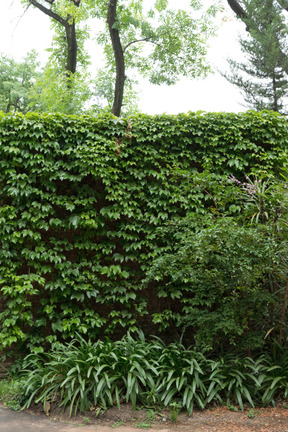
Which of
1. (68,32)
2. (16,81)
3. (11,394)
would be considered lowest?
(11,394)

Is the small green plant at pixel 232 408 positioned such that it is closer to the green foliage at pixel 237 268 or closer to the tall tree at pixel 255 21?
the green foliage at pixel 237 268

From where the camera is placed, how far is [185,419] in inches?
160

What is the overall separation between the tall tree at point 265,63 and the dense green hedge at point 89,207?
22.3ft

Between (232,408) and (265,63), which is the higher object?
(265,63)

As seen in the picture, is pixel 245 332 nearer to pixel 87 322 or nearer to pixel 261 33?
pixel 87 322

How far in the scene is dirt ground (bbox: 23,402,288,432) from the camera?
12.7 feet

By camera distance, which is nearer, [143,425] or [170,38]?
[143,425]

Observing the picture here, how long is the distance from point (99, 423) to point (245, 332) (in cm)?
191

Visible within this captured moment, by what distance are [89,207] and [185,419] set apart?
289 centimetres

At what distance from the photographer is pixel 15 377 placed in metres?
5.05

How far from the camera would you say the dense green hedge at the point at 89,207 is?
17.5ft

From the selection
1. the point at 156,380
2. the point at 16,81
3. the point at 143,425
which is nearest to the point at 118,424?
the point at 143,425

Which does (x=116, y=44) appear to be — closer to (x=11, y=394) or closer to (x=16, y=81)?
(x=11, y=394)

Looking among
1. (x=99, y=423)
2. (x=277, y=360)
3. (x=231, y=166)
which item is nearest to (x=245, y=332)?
(x=277, y=360)
